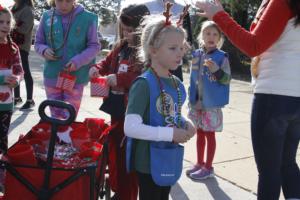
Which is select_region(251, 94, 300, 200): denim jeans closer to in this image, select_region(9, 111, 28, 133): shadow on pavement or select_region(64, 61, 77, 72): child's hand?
select_region(64, 61, 77, 72): child's hand

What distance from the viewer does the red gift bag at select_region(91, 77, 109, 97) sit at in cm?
291

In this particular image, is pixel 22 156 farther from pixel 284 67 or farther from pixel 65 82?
pixel 284 67

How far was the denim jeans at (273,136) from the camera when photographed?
103 inches

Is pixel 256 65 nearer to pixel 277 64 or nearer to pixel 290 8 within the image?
pixel 277 64

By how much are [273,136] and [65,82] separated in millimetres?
1706

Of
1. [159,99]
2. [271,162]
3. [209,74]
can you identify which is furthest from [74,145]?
[209,74]

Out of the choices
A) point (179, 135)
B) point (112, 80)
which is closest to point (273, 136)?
point (179, 135)

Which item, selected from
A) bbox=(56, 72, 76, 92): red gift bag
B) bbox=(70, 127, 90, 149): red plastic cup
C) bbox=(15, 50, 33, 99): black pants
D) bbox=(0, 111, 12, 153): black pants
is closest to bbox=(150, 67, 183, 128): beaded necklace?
bbox=(70, 127, 90, 149): red plastic cup

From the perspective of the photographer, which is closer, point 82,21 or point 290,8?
point 290,8

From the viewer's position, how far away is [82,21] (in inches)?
145

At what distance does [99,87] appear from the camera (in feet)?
9.57

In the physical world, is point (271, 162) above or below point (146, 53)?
below

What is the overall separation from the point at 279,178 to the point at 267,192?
0.12 m

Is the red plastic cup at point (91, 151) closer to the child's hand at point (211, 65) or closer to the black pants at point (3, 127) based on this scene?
the black pants at point (3, 127)
